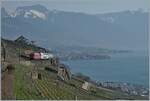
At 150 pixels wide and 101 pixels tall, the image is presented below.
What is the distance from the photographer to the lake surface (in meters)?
3.89

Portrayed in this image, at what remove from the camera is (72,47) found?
4184 mm

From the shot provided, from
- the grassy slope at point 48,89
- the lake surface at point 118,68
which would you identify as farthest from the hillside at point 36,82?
the lake surface at point 118,68

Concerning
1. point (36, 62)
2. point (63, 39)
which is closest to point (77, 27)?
point (63, 39)

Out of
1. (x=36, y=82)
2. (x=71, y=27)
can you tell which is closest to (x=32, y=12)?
(x=71, y=27)

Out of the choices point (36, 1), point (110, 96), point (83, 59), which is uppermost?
point (36, 1)

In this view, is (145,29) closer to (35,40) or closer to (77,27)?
(77,27)

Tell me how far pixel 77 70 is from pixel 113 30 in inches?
17.5

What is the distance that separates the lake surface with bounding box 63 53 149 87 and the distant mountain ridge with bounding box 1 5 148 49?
0.42 ft

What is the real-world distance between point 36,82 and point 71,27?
0.53 meters

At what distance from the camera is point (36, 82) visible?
4.34 meters

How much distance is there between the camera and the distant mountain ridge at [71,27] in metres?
4.11

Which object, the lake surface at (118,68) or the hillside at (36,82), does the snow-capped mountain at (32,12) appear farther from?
the lake surface at (118,68)

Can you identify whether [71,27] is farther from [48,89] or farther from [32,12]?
[48,89]

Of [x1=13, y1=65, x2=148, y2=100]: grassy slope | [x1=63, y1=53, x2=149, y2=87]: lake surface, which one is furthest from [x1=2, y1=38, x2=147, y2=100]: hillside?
[x1=63, y1=53, x2=149, y2=87]: lake surface
